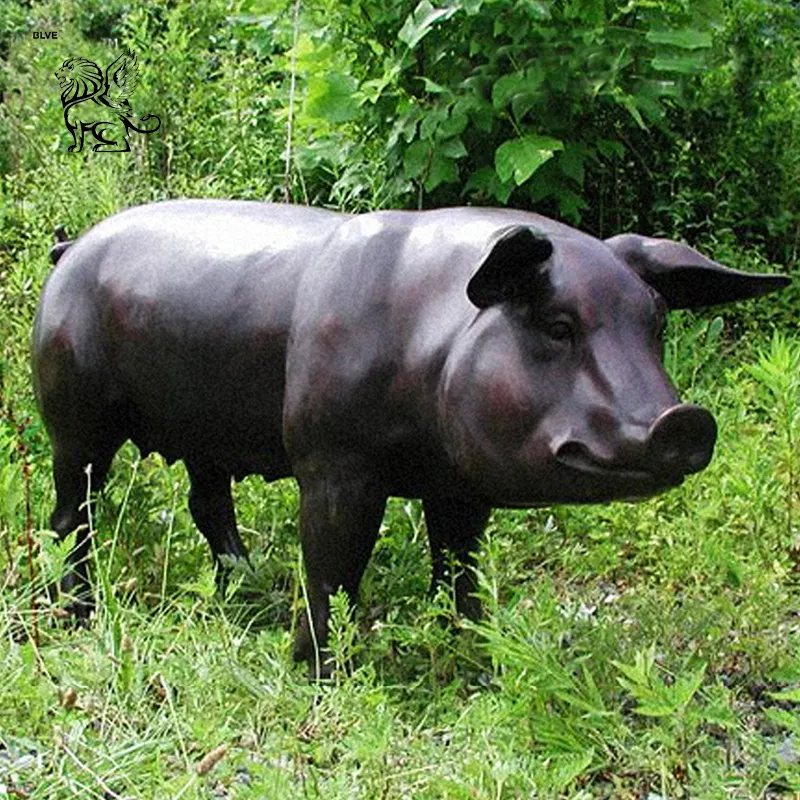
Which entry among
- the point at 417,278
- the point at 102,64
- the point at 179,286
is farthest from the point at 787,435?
the point at 102,64

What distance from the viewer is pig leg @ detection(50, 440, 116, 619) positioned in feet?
12.4

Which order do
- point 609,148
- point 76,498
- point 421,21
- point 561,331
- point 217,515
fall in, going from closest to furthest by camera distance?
point 561,331
point 76,498
point 217,515
point 421,21
point 609,148

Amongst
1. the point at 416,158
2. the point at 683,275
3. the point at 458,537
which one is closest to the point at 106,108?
the point at 416,158

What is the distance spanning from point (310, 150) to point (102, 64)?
2.42 m

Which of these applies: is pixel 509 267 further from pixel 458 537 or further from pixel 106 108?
pixel 106 108

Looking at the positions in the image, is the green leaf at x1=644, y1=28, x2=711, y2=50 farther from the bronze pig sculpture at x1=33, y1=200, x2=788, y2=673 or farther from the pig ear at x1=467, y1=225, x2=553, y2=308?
the pig ear at x1=467, y1=225, x2=553, y2=308

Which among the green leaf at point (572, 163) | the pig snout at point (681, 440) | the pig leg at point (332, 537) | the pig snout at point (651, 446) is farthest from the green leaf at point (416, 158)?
the pig snout at point (681, 440)

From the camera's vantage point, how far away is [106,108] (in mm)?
6973

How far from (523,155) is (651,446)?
8.16 feet

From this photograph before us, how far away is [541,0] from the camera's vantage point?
4914 millimetres

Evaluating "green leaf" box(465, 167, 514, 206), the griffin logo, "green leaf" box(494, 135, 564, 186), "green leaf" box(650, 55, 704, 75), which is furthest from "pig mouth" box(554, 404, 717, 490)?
the griffin logo

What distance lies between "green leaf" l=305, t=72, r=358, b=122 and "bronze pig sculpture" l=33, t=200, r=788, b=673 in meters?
1.68

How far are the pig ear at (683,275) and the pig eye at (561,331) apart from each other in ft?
0.85

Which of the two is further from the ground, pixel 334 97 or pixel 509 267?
pixel 509 267
